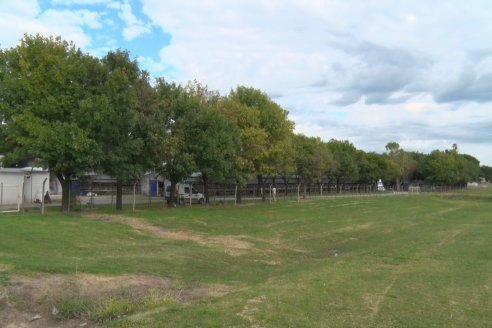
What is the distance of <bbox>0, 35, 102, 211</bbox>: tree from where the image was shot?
3008 centimetres

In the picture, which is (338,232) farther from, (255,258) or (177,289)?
(177,289)

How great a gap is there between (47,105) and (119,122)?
4412 mm

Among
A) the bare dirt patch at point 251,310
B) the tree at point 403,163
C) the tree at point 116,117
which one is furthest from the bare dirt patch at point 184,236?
the tree at point 403,163

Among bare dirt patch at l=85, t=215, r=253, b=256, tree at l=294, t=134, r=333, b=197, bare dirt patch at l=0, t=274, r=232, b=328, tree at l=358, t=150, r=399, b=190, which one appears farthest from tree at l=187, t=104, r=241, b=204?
tree at l=358, t=150, r=399, b=190

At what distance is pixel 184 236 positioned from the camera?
87.1ft

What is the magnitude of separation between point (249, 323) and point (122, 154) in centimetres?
2694

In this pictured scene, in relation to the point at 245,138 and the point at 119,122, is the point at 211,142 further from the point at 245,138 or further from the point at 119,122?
the point at 119,122

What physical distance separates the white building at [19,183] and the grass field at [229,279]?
21.0 meters

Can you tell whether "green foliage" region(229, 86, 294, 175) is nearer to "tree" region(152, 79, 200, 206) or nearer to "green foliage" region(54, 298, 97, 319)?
"tree" region(152, 79, 200, 206)

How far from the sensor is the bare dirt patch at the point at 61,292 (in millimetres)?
10188

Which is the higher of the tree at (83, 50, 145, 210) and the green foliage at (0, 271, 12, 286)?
the tree at (83, 50, 145, 210)

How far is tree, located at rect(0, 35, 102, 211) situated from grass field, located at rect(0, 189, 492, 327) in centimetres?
583

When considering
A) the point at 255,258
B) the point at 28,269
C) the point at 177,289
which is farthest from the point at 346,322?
the point at 255,258

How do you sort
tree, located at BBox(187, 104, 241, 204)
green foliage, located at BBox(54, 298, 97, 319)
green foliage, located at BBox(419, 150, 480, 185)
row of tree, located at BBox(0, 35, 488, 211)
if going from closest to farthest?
green foliage, located at BBox(54, 298, 97, 319), row of tree, located at BBox(0, 35, 488, 211), tree, located at BBox(187, 104, 241, 204), green foliage, located at BBox(419, 150, 480, 185)
